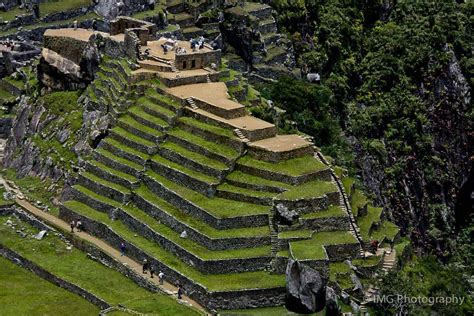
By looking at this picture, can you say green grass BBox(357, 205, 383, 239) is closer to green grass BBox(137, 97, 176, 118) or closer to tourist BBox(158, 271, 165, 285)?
tourist BBox(158, 271, 165, 285)

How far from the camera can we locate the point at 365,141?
9881 cm

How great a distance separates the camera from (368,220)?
6550cm

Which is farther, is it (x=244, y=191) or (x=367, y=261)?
(x=244, y=191)

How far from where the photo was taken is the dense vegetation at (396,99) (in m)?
93.9

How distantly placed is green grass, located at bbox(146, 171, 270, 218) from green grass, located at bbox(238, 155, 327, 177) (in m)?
2.54

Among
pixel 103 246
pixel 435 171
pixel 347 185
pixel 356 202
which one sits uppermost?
pixel 347 185

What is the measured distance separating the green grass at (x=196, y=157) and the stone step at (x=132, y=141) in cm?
79

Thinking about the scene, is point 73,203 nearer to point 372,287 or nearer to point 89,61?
point 89,61

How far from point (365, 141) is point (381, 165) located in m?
2.86

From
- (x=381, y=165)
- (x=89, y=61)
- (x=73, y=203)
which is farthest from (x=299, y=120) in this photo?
(x=73, y=203)

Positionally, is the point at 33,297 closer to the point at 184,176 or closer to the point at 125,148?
the point at 184,176

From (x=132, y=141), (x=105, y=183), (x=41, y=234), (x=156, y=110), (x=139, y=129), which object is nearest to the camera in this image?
(x=41, y=234)

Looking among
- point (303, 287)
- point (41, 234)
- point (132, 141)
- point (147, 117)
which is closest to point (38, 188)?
point (41, 234)

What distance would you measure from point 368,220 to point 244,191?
25.8 feet
